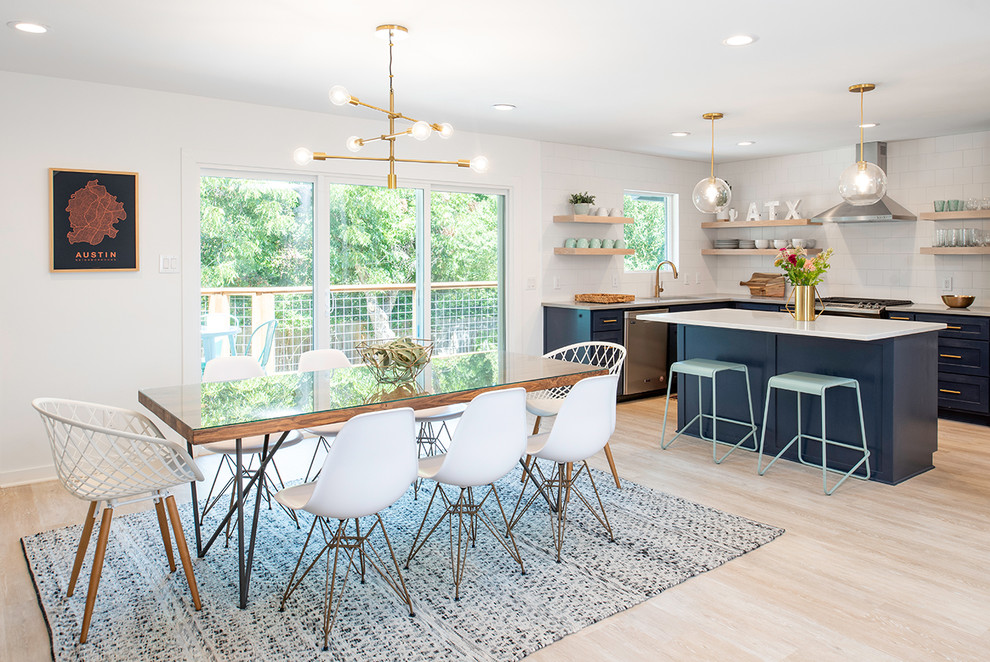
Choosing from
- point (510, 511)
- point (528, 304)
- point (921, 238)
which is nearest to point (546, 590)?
point (510, 511)

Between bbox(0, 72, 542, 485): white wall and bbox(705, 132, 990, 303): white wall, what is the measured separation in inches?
180

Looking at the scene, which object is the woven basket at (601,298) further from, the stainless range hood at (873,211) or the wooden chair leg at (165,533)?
the wooden chair leg at (165,533)

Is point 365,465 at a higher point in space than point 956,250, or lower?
lower

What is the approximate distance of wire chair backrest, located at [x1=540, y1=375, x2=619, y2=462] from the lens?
2.97 metres

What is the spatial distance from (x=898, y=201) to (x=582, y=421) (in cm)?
487

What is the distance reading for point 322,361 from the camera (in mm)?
3926

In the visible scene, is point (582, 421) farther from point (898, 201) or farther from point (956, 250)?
point (898, 201)

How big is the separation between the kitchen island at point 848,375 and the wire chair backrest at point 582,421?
1.51 m

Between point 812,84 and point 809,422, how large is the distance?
1987 mm

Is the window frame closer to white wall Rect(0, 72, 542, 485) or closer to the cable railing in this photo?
the cable railing

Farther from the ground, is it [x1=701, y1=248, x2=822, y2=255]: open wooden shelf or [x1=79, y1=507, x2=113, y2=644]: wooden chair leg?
[x1=701, y1=248, x2=822, y2=255]: open wooden shelf

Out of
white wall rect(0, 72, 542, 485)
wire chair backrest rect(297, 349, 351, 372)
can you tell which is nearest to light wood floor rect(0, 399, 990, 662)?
white wall rect(0, 72, 542, 485)

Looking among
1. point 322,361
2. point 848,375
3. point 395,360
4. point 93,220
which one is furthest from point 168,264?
point 848,375

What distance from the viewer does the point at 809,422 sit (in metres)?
4.36
